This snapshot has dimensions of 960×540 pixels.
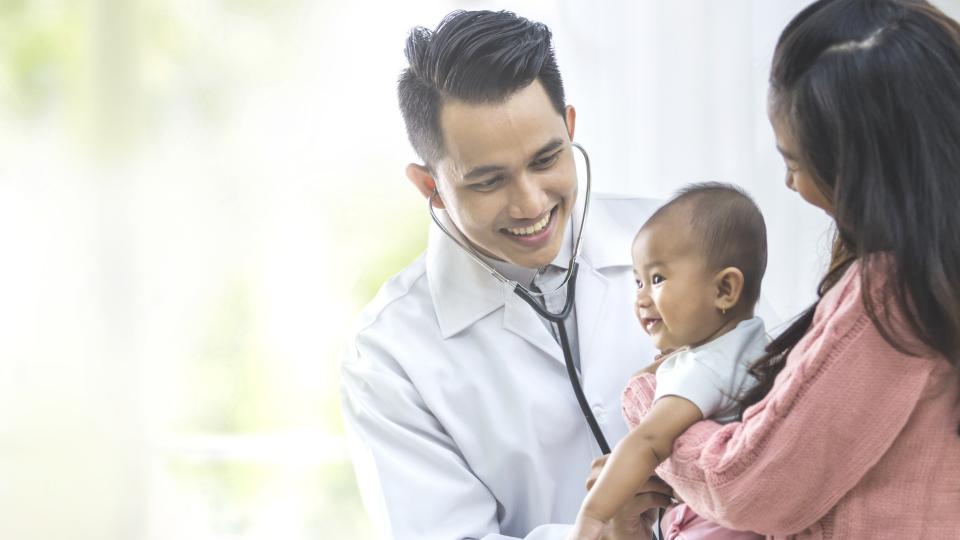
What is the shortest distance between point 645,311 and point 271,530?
2.02m

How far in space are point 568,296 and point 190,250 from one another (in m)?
1.56

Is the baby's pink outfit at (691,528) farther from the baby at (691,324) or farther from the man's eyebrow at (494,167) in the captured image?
the man's eyebrow at (494,167)

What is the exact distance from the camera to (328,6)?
290 centimetres

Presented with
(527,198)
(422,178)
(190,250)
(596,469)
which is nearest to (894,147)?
(596,469)

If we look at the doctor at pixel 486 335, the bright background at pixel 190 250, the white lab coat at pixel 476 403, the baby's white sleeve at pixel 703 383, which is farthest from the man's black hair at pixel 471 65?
the bright background at pixel 190 250

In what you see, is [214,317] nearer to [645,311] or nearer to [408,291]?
[408,291]

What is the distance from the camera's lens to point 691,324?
1357 mm

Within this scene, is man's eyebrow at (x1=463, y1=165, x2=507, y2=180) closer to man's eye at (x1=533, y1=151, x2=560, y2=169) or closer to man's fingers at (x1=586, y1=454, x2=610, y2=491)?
man's eye at (x1=533, y1=151, x2=560, y2=169)

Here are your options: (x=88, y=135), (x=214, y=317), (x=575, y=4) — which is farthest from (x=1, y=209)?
(x=575, y=4)

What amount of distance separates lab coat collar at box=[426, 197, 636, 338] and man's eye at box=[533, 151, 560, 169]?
0.77 ft

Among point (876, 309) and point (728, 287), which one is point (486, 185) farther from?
point (876, 309)

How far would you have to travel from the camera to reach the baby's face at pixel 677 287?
135cm

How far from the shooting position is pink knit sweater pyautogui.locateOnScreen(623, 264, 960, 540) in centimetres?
107

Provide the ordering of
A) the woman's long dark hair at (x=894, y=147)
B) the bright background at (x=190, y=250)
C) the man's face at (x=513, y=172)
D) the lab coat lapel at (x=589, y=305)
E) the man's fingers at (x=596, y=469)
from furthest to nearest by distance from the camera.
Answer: the bright background at (x=190, y=250)
the lab coat lapel at (x=589, y=305)
the man's face at (x=513, y=172)
the man's fingers at (x=596, y=469)
the woman's long dark hair at (x=894, y=147)
